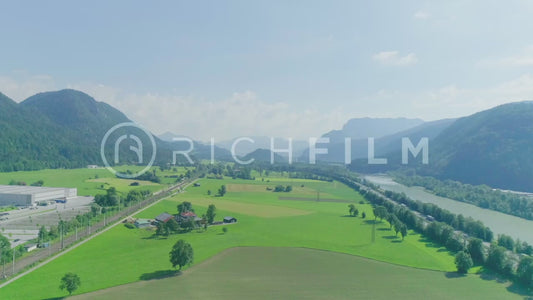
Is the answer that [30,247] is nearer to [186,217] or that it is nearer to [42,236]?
[42,236]

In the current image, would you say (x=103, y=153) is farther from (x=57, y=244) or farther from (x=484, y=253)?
(x=484, y=253)

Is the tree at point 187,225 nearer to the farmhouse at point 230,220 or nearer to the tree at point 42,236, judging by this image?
the farmhouse at point 230,220

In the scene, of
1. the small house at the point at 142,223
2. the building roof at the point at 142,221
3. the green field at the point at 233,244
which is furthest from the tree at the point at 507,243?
the building roof at the point at 142,221

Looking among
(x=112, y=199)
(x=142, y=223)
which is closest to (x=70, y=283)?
(x=142, y=223)

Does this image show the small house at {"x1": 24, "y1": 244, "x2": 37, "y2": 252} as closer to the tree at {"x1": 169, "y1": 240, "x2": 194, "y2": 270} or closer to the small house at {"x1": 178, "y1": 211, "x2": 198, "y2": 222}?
the small house at {"x1": 178, "y1": 211, "x2": 198, "y2": 222}

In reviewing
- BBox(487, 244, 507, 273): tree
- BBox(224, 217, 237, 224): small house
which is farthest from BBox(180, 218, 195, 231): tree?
BBox(487, 244, 507, 273): tree

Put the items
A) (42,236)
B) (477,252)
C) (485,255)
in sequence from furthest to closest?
1. (42,236)
2. (477,252)
3. (485,255)
